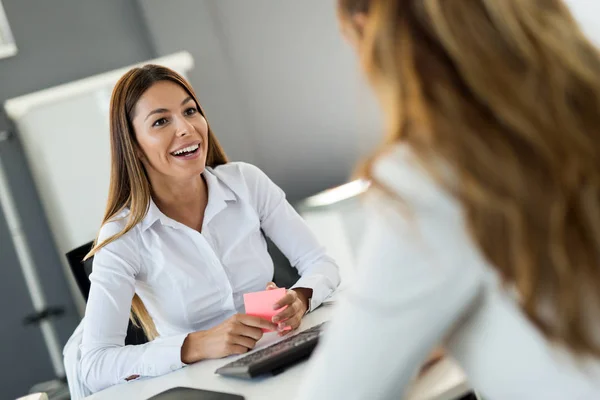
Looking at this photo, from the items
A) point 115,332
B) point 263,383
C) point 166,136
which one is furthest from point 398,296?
point 166,136

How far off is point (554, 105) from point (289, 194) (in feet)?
10.4

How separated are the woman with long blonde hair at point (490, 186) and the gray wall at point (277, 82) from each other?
305cm

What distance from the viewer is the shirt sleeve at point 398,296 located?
27.6 inches

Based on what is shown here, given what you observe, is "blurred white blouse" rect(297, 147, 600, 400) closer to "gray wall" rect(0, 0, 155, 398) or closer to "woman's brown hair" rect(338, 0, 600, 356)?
"woman's brown hair" rect(338, 0, 600, 356)

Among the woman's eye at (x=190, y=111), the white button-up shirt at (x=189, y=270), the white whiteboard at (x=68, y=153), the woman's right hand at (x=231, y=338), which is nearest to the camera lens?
the woman's right hand at (x=231, y=338)

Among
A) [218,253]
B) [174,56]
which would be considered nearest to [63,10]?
[174,56]

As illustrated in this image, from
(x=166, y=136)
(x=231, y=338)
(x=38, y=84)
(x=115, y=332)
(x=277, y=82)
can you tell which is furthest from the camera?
(x=277, y=82)

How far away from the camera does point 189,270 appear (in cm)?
200

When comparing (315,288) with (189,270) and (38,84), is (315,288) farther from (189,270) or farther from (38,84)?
(38,84)

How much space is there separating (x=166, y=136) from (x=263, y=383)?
1009mm

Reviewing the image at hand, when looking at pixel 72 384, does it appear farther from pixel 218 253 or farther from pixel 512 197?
pixel 512 197

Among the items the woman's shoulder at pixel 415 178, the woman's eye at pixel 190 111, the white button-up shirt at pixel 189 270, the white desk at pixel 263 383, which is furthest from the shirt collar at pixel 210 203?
the woman's shoulder at pixel 415 178

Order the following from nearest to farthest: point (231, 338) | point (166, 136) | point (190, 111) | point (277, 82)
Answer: point (231, 338)
point (166, 136)
point (190, 111)
point (277, 82)

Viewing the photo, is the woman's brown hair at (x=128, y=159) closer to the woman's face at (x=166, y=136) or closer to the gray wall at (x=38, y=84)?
the woman's face at (x=166, y=136)
